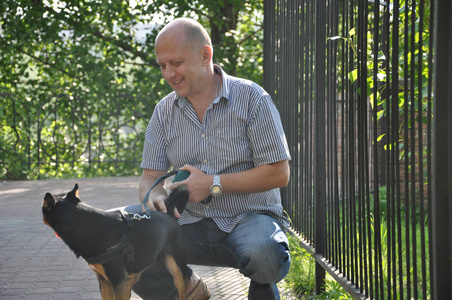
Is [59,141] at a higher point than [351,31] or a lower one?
lower

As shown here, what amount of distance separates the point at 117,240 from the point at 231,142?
1.01 meters

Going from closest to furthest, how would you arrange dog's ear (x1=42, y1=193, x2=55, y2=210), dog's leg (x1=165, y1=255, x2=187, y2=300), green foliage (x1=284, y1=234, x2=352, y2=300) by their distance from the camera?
dog's ear (x1=42, y1=193, x2=55, y2=210)
dog's leg (x1=165, y1=255, x2=187, y2=300)
green foliage (x1=284, y1=234, x2=352, y2=300)

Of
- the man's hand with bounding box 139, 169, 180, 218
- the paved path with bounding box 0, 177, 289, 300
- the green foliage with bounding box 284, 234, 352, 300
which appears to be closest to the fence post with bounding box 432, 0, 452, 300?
the man's hand with bounding box 139, 169, 180, 218

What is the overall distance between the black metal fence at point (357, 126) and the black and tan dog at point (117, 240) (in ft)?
3.47

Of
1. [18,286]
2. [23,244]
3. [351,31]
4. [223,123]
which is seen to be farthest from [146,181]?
[23,244]

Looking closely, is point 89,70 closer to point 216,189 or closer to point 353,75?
point 216,189

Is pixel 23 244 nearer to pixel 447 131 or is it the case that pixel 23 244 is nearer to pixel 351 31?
pixel 351 31

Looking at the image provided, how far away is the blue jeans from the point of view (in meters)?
3.39

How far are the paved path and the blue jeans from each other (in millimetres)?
1092

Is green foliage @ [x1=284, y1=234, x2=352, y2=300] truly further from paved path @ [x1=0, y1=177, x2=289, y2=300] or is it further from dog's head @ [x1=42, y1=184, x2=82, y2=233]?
dog's head @ [x1=42, y1=184, x2=82, y2=233]

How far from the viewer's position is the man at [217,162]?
3.46 meters

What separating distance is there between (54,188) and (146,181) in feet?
25.9

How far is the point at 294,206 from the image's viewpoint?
5.73m

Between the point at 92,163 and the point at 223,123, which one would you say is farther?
the point at 92,163
